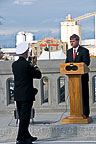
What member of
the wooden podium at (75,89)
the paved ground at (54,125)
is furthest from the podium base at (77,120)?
the paved ground at (54,125)

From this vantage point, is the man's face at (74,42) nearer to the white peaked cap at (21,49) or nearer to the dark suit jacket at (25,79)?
the white peaked cap at (21,49)

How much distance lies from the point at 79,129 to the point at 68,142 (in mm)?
585

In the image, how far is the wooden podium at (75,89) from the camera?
25.0ft

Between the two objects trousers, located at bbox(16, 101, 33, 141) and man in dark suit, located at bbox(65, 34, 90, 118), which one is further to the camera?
man in dark suit, located at bbox(65, 34, 90, 118)

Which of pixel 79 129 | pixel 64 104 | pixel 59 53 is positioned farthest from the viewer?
pixel 59 53

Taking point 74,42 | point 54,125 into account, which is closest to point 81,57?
point 74,42

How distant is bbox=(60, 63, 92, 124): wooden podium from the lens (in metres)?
7.63

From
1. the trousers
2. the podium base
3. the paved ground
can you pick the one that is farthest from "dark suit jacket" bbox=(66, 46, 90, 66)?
the trousers

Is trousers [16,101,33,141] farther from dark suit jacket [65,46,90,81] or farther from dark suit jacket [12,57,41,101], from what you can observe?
dark suit jacket [65,46,90,81]

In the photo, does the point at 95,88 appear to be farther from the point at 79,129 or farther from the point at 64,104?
the point at 79,129

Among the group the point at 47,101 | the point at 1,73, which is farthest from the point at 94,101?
the point at 1,73

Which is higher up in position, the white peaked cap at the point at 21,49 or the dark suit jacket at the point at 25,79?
the white peaked cap at the point at 21,49

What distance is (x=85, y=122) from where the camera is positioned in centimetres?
789

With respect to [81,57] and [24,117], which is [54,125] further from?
[81,57]
